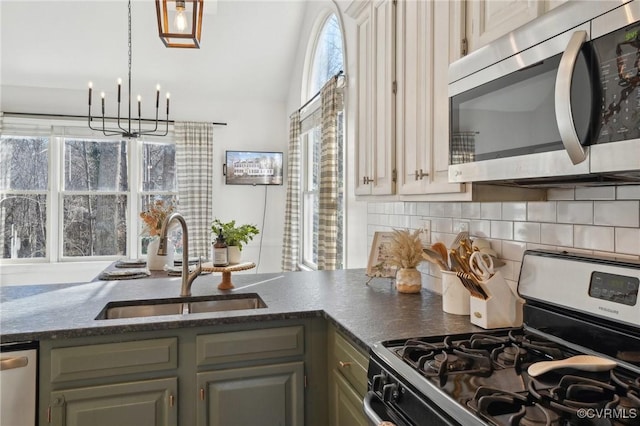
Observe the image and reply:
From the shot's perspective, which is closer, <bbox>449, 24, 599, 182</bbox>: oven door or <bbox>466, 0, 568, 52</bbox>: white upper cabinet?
<bbox>449, 24, 599, 182</bbox>: oven door

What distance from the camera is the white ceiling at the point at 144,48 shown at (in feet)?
13.6

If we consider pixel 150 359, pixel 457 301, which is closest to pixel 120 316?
pixel 150 359

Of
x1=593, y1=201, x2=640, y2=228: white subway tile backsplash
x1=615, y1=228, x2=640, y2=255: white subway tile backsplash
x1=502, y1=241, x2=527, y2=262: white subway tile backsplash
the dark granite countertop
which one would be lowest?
the dark granite countertop

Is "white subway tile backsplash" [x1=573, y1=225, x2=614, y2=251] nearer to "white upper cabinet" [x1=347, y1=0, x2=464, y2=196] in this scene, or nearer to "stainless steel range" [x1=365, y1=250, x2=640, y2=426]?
"stainless steel range" [x1=365, y1=250, x2=640, y2=426]

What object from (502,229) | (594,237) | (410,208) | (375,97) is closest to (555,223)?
(594,237)

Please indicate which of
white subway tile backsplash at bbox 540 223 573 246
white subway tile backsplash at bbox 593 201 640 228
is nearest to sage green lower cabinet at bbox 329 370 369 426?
white subway tile backsplash at bbox 540 223 573 246

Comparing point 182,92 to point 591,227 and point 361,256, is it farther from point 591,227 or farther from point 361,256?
point 591,227

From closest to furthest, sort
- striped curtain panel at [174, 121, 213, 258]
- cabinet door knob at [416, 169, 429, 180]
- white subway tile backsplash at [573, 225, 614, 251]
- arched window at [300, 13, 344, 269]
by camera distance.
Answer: white subway tile backsplash at [573, 225, 614, 251] → cabinet door knob at [416, 169, 429, 180] → arched window at [300, 13, 344, 269] → striped curtain panel at [174, 121, 213, 258]

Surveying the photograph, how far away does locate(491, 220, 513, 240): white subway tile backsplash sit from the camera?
5.37 ft

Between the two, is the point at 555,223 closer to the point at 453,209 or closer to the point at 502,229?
the point at 502,229

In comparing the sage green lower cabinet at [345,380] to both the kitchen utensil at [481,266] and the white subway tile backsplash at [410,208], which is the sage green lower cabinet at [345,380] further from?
the white subway tile backsplash at [410,208]

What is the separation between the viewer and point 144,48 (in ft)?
14.9

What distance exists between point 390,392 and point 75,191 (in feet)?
15.9

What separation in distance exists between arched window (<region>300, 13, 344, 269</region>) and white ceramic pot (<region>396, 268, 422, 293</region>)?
1.48 meters
